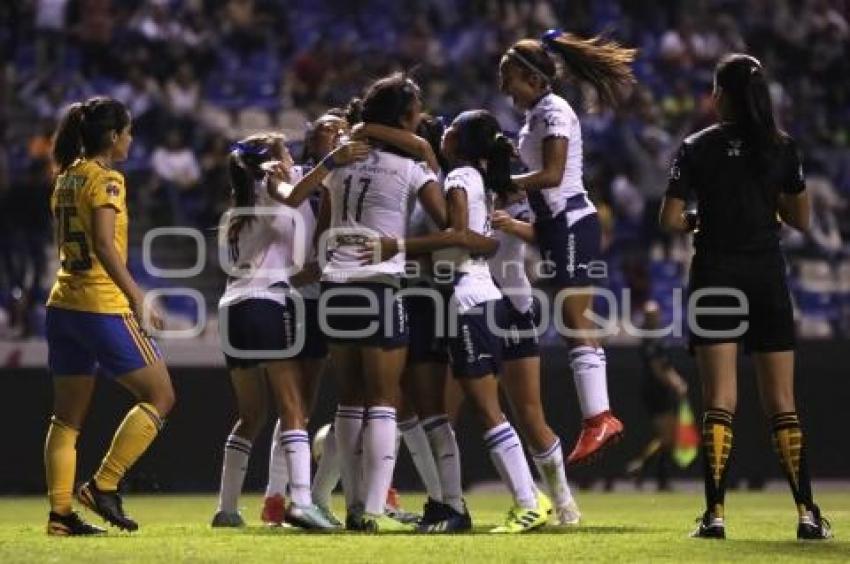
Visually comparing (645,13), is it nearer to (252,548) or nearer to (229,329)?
(229,329)

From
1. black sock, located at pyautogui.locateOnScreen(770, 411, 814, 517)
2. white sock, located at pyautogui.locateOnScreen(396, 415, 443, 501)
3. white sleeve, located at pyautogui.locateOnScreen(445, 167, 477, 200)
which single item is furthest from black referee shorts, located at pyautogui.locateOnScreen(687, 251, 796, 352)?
white sock, located at pyautogui.locateOnScreen(396, 415, 443, 501)

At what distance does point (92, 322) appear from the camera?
10680 millimetres

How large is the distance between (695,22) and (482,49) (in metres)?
2.90

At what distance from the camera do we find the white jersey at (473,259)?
10.8 metres

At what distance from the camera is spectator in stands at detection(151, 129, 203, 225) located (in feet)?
72.8

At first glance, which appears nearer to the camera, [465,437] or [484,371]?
[484,371]

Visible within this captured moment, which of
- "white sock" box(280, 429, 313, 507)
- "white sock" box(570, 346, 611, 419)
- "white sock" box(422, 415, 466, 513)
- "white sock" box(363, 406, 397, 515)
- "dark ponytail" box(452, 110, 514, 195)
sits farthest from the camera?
"white sock" box(570, 346, 611, 419)

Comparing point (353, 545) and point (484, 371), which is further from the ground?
point (484, 371)

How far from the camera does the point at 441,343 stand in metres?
11.2

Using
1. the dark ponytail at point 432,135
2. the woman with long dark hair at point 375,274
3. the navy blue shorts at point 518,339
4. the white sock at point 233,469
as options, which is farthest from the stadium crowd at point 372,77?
the woman with long dark hair at point 375,274

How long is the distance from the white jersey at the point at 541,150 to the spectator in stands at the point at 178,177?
413 inches

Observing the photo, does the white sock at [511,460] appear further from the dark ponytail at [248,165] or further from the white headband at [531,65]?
the white headband at [531,65]

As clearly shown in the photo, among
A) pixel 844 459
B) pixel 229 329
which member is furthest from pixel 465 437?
pixel 229 329

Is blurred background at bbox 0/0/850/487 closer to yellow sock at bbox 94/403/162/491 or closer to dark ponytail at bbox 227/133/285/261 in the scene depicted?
dark ponytail at bbox 227/133/285/261
